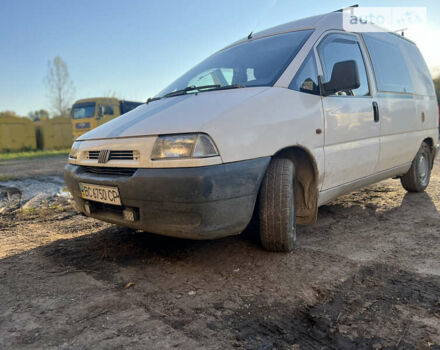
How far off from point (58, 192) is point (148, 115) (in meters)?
3.72

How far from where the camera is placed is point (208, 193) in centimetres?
201

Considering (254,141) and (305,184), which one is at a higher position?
(254,141)

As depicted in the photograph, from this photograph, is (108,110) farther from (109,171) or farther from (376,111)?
(109,171)

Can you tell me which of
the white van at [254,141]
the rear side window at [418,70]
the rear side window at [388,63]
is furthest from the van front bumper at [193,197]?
the rear side window at [418,70]

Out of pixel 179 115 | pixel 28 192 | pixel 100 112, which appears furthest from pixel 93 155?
pixel 100 112

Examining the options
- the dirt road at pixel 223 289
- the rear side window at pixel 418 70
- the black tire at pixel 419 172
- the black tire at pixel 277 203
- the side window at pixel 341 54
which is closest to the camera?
the dirt road at pixel 223 289

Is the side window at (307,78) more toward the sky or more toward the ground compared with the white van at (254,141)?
more toward the sky

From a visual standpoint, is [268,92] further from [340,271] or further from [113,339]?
[113,339]

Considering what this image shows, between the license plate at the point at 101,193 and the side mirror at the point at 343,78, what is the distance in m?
1.77

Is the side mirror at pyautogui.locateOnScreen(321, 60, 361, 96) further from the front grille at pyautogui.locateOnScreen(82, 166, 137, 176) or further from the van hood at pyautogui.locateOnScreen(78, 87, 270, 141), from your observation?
the front grille at pyautogui.locateOnScreen(82, 166, 137, 176)

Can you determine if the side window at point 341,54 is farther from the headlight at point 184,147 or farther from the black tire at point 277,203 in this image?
the headlight at point 184,147

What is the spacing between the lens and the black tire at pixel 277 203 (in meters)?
2.40

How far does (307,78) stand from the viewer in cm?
271

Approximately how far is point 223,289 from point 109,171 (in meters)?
1.09
